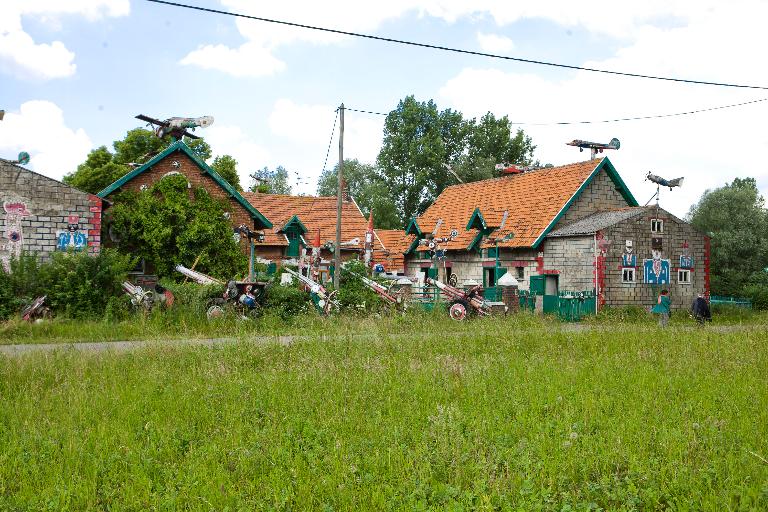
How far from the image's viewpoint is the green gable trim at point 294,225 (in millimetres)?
34125

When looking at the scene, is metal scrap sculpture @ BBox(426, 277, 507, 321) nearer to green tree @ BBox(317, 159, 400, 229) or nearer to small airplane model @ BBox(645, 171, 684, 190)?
small airplane model @ BBox(645, 171, 684, 190)

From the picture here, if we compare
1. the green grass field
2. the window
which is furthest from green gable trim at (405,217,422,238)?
the green grass field

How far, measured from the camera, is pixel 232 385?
8930 mm

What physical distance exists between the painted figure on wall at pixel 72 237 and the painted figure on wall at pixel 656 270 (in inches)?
837

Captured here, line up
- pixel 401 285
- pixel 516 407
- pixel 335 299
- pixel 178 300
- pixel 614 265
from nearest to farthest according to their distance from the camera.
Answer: pixel 516 407, pixel 178 300, pixel 335 299, pixel 401 285, pixel 614 265

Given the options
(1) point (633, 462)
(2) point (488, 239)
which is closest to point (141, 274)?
(2) point (488, 239)

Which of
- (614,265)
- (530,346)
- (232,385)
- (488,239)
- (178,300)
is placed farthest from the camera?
(488,239)

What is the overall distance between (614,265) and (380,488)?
21.2 metres

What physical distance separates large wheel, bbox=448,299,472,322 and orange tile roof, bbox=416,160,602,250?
22.6 ft

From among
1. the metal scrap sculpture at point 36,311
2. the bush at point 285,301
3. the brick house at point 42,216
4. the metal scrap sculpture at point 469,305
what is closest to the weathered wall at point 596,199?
the metal scrap sculpture at point 469,305

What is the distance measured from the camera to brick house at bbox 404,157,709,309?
24.6 meters

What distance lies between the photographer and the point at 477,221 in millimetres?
29875

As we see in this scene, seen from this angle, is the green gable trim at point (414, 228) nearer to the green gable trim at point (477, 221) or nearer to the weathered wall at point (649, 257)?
the green gable trim at point (477, 221)

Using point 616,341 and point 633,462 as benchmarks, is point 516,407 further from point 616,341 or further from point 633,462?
point 616,341
